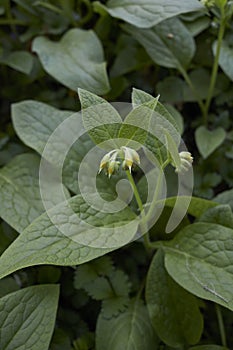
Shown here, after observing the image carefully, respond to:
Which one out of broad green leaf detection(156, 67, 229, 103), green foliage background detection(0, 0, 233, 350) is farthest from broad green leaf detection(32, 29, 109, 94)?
broad green leaf detection(156, 67, 229, 103)

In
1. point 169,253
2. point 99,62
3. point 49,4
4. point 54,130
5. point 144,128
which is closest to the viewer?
point 144,128

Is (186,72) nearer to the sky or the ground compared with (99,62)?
nearer to the ground

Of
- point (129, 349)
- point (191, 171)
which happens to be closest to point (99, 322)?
point (129, 349)

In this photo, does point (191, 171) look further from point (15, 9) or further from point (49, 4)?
point (15, 9)

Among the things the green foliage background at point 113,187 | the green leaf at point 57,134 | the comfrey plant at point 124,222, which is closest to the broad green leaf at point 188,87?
the green foliage background at point 113,187

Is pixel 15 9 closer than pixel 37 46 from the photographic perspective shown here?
No

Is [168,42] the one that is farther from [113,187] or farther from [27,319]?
[27,319]
